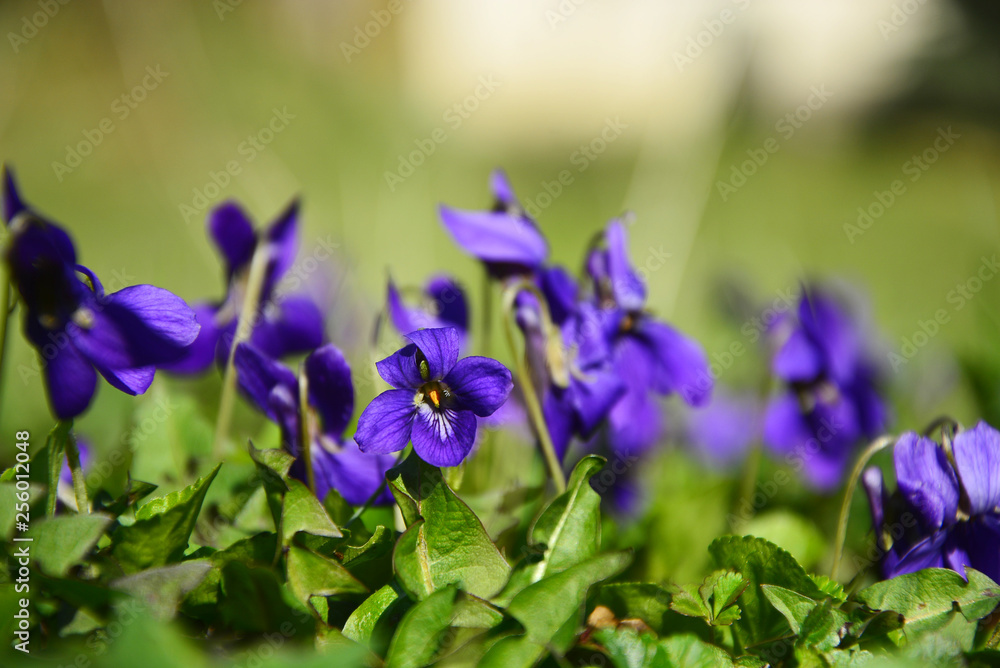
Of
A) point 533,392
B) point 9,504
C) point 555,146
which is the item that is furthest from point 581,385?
point 555,146

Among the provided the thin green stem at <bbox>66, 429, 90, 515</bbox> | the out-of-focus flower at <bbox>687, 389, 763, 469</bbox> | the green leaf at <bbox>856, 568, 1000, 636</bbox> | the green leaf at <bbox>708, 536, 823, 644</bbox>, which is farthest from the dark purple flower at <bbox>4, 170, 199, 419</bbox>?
the out-of-focus flower at <bbox>687, 389, 763, 469</bbox>

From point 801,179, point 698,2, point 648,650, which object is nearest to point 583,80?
point 698,2

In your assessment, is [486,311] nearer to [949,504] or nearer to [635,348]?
[635,348]

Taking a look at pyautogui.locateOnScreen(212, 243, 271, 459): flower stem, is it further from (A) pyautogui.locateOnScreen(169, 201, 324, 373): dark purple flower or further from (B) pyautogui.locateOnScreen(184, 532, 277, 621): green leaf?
(B) pyautogui.locateOnScreen(184, 532, 277, 621): green leaf

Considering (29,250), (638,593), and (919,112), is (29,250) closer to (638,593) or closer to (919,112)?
(638,593)

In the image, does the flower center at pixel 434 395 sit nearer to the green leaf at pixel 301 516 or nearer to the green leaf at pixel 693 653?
the green leaf at pixel 301 516

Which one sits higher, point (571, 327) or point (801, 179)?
point (571, 327)
